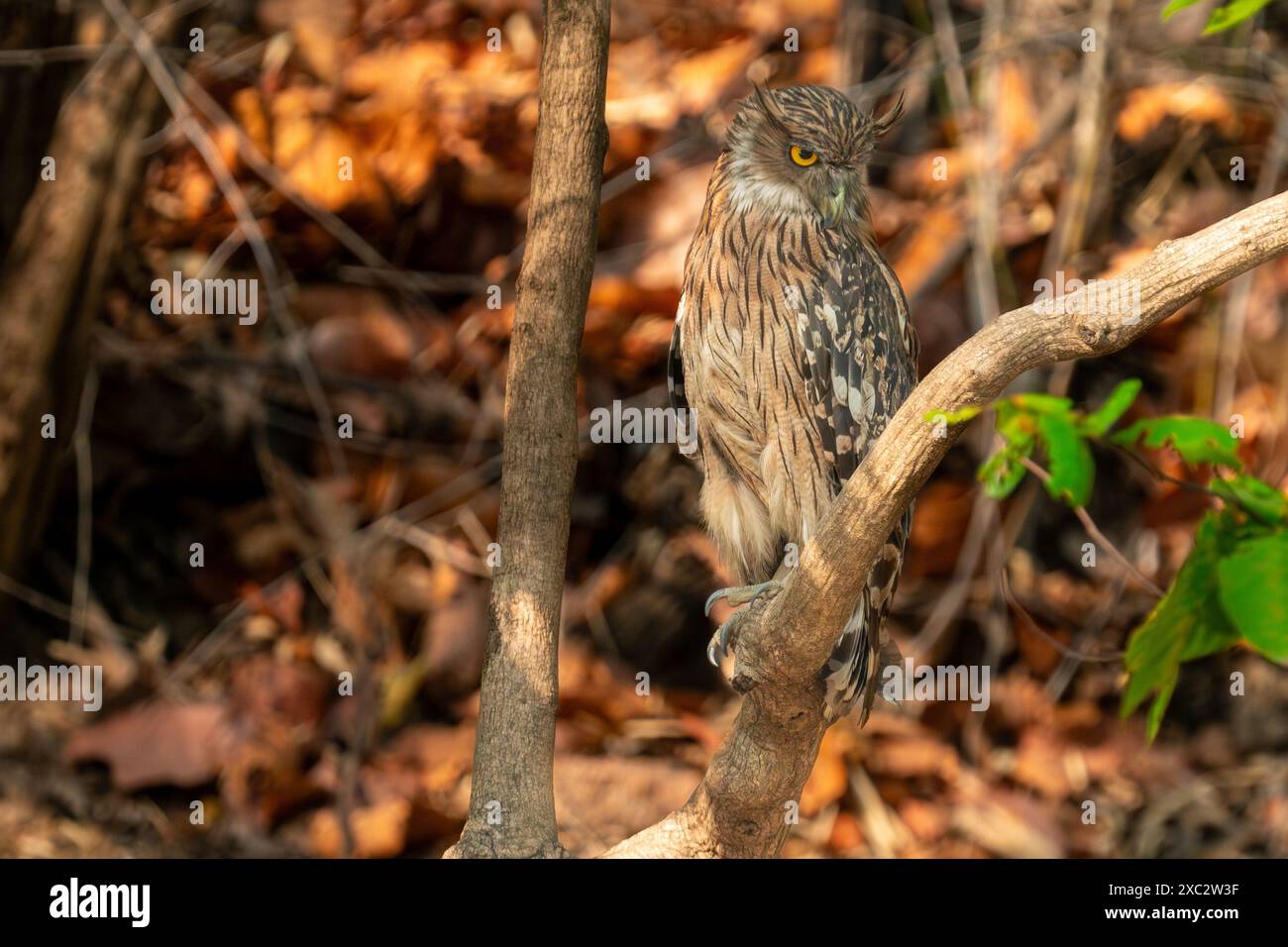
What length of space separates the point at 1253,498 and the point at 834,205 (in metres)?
0.90

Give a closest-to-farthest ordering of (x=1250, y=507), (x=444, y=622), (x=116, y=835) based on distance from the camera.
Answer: (x=1250, y=507) < (x=116, y=835) < (x=444, y=622)

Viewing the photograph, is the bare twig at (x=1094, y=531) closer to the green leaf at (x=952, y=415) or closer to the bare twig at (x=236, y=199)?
the green leaf at (x=952, y=415)

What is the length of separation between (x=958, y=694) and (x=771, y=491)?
1.97m

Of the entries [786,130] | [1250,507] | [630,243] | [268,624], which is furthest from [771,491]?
[268,624]

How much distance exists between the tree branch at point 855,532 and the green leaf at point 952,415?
0.05 feet

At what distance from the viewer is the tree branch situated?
160 cm

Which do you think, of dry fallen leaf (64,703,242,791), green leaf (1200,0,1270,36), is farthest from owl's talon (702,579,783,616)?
dry fallen leaf (64,703,242,791)

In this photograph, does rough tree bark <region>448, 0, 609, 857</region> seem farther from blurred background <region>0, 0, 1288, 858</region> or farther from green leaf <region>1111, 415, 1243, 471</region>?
blurred background <region>0, 0, 1288, 858</region>

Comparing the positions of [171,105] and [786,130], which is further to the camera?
[171,105]

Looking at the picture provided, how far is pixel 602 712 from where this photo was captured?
13.2ft

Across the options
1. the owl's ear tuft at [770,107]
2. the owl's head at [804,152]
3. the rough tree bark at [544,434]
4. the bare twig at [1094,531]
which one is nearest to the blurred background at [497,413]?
the bare twig at [1094,531]

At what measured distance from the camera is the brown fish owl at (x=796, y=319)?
2.45 metres

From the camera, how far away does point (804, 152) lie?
2.46 m

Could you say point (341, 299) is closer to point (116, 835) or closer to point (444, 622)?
point (444, 622)
